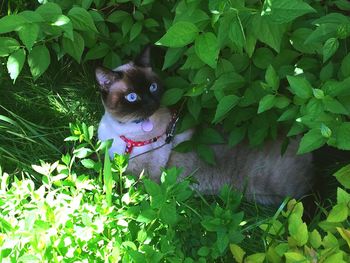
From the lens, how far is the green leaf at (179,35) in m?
1.68

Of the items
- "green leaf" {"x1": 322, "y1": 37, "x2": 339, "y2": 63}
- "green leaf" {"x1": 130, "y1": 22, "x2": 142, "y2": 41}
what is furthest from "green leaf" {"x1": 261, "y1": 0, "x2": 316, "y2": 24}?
"green leaf" {"x1": 130, "y1": 22, "x2": 142, "y2": 41}

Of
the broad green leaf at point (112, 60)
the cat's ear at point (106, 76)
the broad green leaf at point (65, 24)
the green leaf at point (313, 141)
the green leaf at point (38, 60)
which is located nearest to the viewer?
the green leaf at point (313, 141)

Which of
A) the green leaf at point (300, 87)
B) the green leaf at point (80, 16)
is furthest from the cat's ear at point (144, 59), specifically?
the green leaf at point (300, 87)

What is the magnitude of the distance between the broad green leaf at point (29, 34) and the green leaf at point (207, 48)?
56 centimetres

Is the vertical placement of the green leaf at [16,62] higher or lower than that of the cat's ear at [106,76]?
higher

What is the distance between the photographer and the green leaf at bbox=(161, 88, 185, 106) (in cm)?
236

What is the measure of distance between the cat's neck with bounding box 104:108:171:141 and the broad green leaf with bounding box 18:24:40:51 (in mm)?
783

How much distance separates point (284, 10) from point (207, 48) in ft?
0.92

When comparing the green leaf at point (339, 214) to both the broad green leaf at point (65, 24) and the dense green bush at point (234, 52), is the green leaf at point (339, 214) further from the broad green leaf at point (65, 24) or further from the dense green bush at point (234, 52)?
the broad green leaf at point (65, 24)

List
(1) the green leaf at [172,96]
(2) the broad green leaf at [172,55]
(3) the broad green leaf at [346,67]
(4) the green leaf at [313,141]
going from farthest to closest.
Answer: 1. (1) the green leaf at [172,96]
2. (2) the broad green leaf at [172,55]
3. (3) the broad green leaf at [346,67]
4. (4) the green leaf at [313,141]

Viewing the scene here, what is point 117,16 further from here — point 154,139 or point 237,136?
point 237,136

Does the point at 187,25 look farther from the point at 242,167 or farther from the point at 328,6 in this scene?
the point at 242,167

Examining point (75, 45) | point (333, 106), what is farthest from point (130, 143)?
point (333, 106)

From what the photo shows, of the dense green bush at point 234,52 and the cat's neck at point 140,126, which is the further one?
the cat's neck at point 140,126
